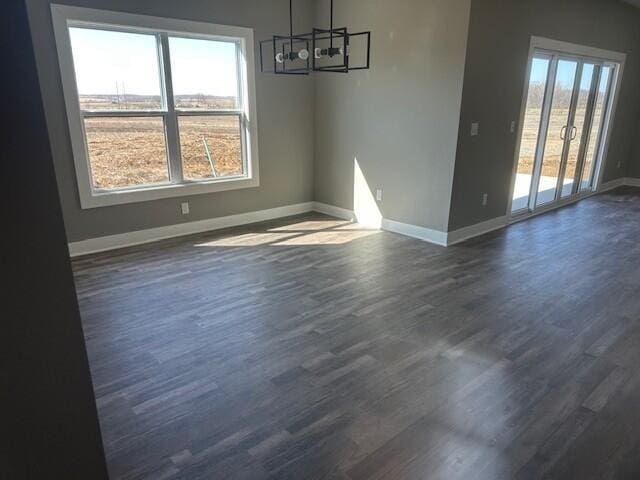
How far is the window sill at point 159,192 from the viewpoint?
4219 millimetres

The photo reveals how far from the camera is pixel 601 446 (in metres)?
1.89

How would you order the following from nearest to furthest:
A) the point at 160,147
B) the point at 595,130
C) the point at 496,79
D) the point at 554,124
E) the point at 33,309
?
the point at 33,309, the point at 496,79, the point at 160,147, the point at 554,124, the point at 595,130

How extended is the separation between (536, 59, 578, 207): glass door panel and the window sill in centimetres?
385

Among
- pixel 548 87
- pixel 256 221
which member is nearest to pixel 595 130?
pixel 548 87

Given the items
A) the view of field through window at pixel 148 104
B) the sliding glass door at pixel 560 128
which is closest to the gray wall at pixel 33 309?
the view of field through window at pixel 148 104

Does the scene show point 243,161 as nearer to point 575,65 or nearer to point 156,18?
point 156,18

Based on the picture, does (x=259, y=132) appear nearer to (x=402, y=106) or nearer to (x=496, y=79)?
(x=402, y=106)

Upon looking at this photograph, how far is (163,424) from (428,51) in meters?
4.03

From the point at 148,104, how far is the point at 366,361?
3.46 metres

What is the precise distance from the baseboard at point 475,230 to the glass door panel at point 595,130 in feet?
8.50

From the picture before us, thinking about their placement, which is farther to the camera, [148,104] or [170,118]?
[170,118]

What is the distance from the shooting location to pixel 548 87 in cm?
532

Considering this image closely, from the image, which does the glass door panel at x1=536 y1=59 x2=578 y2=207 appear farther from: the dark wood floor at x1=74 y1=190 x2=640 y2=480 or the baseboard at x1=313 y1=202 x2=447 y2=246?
the baseboard at x1=313 y1=202 x2=447 y2=246

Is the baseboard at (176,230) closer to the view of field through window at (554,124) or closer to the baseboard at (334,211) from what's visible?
the baseboard at (334,211)
